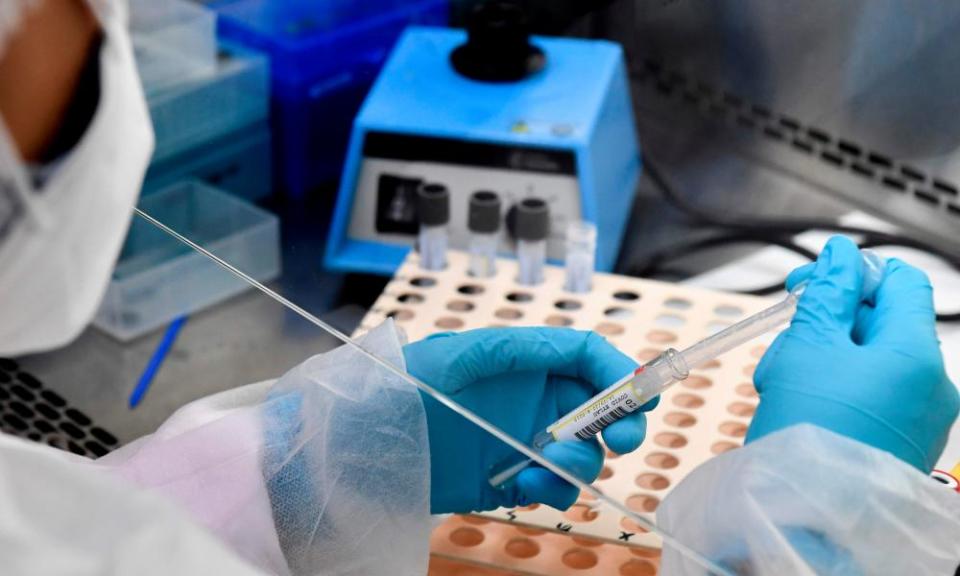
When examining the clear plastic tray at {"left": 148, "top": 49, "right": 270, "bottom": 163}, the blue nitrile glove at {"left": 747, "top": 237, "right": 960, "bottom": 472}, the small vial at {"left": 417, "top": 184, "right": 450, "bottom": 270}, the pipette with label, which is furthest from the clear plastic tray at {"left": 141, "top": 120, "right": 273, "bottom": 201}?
the blue nitrile glove at {"left": 747, "top": 237, "right": 960, "bottom": 472}

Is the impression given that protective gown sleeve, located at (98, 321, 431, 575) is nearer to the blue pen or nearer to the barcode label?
the barcode label

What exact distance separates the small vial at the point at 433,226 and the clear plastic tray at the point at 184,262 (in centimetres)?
15

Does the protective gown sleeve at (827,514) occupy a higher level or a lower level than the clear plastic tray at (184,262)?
higher

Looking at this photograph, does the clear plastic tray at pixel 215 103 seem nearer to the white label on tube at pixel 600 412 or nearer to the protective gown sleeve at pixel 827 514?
the white label on tube at pixel 600 412

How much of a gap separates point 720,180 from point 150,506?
95cm

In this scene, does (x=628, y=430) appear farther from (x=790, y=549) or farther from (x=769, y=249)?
(x=769, y=249)

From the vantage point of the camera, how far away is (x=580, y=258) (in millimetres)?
1148

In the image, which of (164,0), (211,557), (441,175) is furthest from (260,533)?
(164,0)

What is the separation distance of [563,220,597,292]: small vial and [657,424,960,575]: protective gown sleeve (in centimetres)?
44

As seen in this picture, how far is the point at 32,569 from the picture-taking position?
578 mm

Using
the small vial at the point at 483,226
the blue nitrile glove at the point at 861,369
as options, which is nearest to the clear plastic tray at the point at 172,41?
the small vial at the point at 483,226

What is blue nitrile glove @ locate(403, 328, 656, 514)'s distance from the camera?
87 cm

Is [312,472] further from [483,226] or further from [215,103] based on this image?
[215,103]

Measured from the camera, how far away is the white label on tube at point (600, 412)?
2.61 feet
